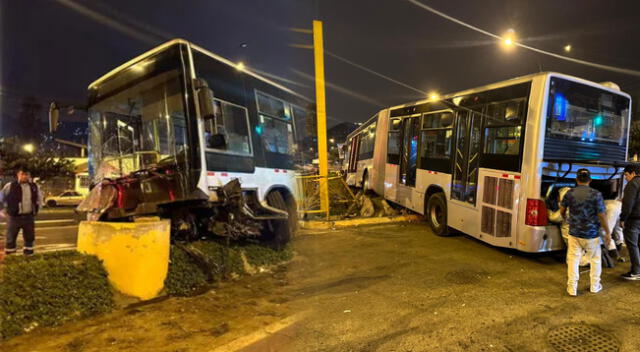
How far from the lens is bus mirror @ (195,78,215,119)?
5340 millimetres

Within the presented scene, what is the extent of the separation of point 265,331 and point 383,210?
842 centimetres

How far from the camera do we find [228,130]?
624 cm

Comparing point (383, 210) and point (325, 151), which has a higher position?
point (325, 151)

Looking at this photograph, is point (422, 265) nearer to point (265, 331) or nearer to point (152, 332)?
point (265, 331)

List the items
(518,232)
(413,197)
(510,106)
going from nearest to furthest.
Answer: (518,232) → (510,106) → (413,197)

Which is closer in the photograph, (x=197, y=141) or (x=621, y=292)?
(x=621, y=292)

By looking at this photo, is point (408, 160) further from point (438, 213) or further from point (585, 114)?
point (585, 114)

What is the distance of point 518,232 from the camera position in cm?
651

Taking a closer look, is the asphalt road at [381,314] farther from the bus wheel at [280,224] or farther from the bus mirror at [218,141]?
the bus mirror at [218,141]

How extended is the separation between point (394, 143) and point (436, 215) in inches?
118

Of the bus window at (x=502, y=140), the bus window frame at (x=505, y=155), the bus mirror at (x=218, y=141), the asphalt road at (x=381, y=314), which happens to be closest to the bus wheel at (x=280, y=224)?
the asphalt road at (x=381, y=314)

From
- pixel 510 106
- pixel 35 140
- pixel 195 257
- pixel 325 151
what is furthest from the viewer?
pixel 35 140

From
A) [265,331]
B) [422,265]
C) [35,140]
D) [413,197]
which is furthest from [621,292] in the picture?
[35,140]

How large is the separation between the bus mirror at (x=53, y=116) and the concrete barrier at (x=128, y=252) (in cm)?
329
